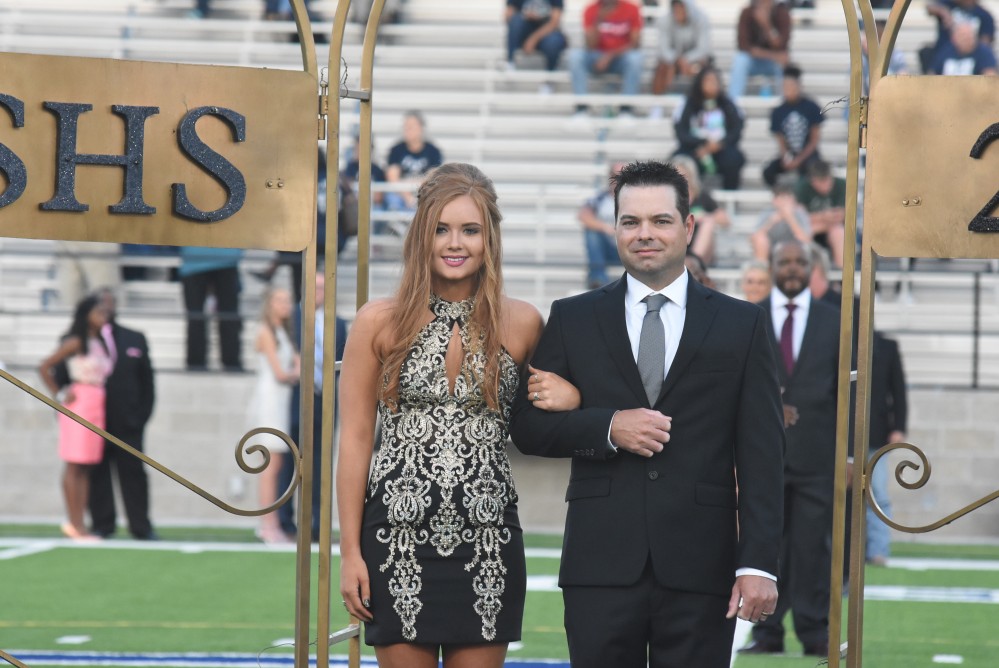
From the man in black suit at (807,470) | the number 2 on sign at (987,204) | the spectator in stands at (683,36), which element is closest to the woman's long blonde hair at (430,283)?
the number 2 on sign at (987,204)

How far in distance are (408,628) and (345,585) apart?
0.64 feet

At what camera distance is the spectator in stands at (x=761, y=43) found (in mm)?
15977

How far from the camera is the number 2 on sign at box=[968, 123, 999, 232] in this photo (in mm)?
3930

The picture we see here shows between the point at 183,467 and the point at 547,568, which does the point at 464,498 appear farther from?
the point at 183,467

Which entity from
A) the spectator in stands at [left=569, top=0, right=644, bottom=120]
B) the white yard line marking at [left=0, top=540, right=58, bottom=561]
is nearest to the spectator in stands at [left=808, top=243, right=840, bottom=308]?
the white yard line marking at [left=0, top=540, right=58, bottom=561]

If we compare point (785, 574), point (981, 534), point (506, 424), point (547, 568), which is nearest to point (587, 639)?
point (506, 424)

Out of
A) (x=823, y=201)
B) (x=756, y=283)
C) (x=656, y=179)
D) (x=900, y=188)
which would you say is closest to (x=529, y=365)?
(x=656, y=179)

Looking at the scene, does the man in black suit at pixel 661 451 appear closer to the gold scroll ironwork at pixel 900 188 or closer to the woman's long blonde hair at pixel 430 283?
the woman's long blonde hair at pixel 430 283

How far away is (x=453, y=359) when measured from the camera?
399cm

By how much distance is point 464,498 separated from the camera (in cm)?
393

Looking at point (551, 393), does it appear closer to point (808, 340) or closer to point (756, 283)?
point (808, 340)

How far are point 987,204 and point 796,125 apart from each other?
1063 centimetres

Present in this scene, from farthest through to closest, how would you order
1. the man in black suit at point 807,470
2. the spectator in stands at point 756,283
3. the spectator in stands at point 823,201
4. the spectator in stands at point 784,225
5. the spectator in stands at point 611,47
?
1. the spectator in stands at point 611,47
2. the spectator in stands at point 823,201
3. the spectator in stands at point 784,225
4. the spectator in stands at point 756,283
5. the man in black suit at point 807,470

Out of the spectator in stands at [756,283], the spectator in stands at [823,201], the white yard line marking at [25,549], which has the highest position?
the spectator in stands at [823,201]
